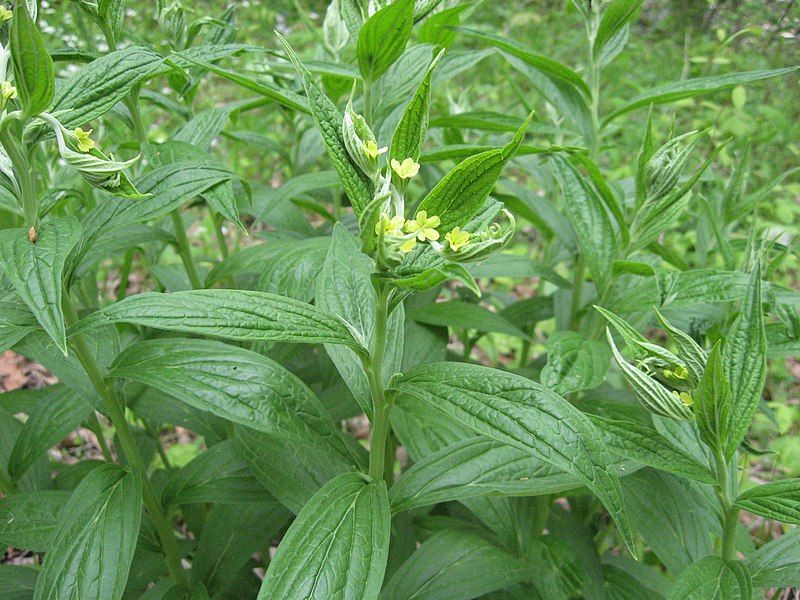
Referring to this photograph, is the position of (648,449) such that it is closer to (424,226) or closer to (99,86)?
(424,226)

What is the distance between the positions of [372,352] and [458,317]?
0.73 metres

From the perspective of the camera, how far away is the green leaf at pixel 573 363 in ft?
4.73

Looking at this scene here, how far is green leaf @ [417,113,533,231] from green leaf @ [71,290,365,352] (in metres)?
0.27

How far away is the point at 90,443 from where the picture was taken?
3025 millimetres

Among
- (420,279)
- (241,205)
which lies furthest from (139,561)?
(420,279)

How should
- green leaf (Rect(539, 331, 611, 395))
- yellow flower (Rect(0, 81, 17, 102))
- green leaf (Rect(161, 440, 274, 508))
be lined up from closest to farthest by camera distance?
yellow flower (Rect(0, 81, 17, 102))
green leaf (Rect(539, 331, 611, 395))
green leaf (Rect(161, 440, 274, 508))

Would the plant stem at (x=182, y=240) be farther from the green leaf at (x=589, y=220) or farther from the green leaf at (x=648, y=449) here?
the green leaf at (x=648, y=449)

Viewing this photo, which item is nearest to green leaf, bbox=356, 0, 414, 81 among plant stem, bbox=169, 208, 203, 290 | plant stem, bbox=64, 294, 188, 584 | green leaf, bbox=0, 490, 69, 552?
plant stem, bbox=169, 208, 203, 290

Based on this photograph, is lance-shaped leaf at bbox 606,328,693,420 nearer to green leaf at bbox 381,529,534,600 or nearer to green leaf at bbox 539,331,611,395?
green leaf at bbox 539,331,611,395

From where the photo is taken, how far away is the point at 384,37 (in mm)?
1576

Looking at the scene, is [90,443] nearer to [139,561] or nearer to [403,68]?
[139,561]

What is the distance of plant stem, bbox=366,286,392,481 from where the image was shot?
3.81 ft

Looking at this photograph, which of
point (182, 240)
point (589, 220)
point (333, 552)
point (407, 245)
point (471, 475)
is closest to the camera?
point (407, 245)

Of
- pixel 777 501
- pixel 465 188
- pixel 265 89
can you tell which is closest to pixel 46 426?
pixel 265 89
